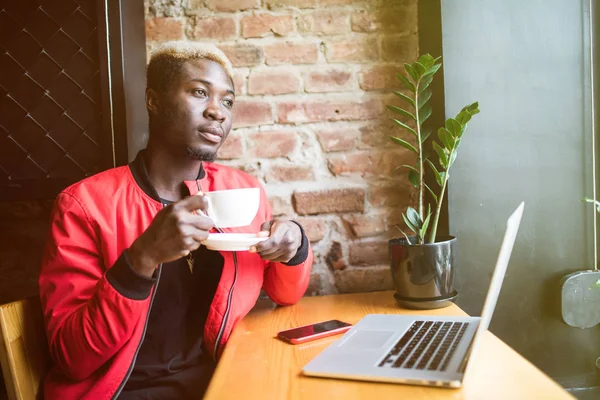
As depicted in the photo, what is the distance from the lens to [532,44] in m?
1.41

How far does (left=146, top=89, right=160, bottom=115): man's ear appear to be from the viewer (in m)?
1.35

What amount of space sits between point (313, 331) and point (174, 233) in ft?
1.19

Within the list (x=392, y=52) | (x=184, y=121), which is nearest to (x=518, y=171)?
(x=392, y=52)

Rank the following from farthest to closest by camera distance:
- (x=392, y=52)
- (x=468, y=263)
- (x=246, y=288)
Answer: (x=392, y=52)
(x=468, y=263)
(x=246, y=288)

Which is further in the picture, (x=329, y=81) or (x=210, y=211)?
(x=329, y=81)

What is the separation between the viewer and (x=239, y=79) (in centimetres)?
152

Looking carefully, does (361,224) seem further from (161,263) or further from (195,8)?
(195,8)

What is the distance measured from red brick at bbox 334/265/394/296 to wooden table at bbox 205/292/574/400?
18.0 inches

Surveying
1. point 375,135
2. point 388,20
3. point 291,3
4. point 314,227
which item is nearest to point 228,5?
point 291,3

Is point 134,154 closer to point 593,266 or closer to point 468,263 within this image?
point 468,263

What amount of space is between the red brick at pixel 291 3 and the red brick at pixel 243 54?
149 mm

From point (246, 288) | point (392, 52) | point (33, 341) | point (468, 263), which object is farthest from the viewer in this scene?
point (392, 52)

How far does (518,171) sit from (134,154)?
3.84ft

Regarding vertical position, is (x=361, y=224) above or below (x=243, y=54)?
below
